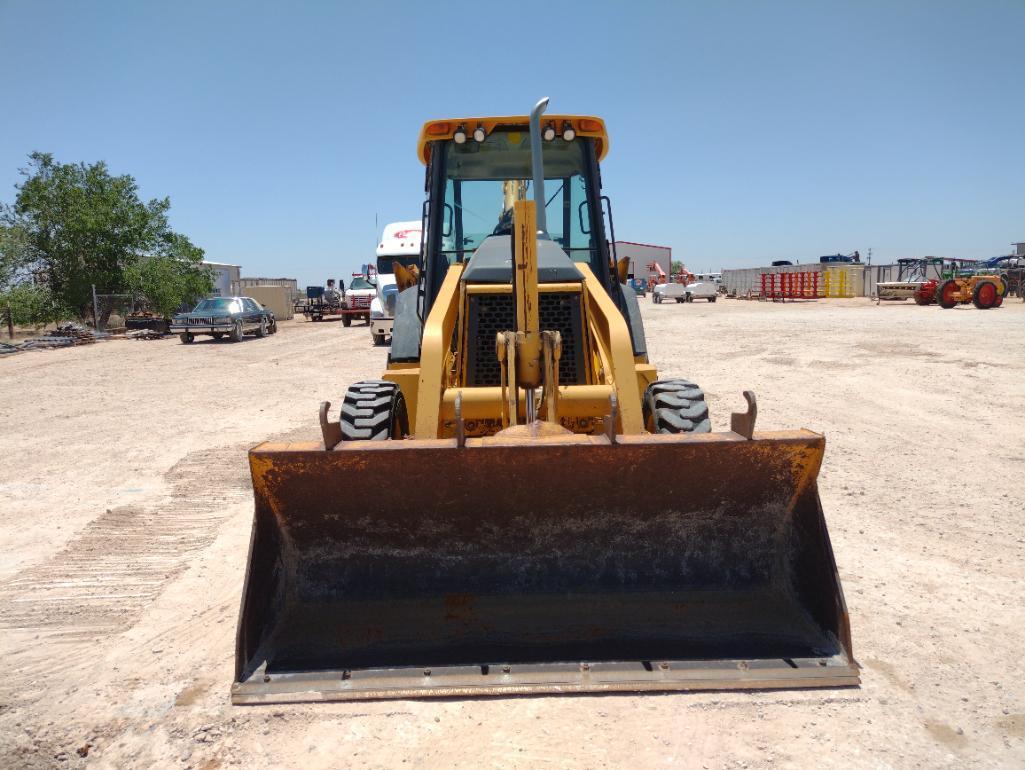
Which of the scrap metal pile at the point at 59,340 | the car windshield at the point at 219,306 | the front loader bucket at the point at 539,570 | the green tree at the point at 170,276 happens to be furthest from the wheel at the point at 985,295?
the scrap metal pile at the point at 59,340

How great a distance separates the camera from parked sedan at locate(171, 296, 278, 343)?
2181 cm

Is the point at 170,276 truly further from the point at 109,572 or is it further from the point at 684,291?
the point at 684,291

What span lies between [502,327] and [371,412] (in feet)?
3.22

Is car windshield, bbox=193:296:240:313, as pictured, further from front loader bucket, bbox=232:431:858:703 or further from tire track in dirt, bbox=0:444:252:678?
front loader bucket, bbox=232:431:858:703

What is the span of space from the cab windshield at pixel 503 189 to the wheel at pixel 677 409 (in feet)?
5.23

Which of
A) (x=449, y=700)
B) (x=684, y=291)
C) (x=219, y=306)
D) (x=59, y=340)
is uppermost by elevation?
(x=684, y=291)

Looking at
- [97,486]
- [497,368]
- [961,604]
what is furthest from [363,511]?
[97,486]

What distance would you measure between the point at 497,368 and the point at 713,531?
175 centimetres

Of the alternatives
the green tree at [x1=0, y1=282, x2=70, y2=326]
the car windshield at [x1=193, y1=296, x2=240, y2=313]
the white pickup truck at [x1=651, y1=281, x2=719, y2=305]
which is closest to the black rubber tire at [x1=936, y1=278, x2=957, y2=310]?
the white pickup truck at [x1=651, y1=281, x2=719, y2=305]

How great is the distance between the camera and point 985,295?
27875mm

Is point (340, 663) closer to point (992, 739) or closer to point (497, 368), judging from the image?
point (497, 368)

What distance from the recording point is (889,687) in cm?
292

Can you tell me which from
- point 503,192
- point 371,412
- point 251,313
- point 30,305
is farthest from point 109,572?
point 30,305

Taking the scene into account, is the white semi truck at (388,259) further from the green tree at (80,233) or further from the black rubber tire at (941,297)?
the black rubber tire at (941,297)
